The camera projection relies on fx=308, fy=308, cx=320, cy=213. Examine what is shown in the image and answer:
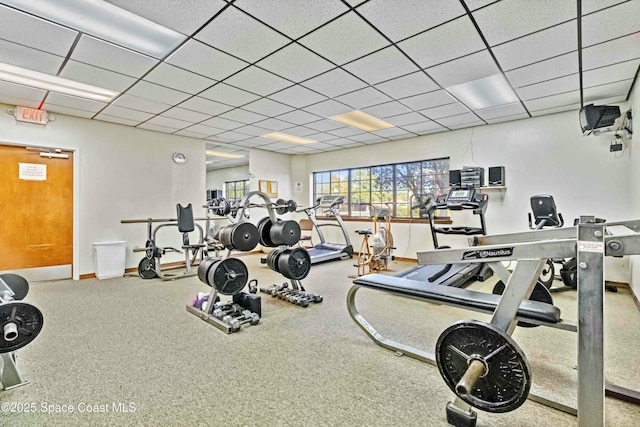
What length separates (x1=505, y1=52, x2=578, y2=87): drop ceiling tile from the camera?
3000 millimetres

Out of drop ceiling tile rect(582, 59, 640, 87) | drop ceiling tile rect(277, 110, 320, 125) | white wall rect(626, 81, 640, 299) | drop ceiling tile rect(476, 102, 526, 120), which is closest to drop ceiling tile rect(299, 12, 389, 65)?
drop ceiling tile rect(277, 110, 320, 125)

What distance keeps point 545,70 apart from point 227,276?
3.95 meters

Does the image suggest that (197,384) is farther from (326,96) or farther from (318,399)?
(326,96)

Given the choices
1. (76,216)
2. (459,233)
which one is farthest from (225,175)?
(459,233)

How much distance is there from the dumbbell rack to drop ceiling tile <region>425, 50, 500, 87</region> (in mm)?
2854

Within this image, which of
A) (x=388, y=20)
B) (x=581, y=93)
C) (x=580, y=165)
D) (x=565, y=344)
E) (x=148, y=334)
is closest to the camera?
(x=388, y=20)

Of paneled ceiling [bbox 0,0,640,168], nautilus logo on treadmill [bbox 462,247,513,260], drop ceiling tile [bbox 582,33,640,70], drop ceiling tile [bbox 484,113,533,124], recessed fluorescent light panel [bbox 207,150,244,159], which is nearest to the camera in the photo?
nautilus logo on treadmill [bbox 462,247,513,260]

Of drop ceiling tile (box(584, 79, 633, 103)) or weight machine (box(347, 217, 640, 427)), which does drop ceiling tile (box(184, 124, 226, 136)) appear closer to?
weight machine (box(347, 217, 640, 427))

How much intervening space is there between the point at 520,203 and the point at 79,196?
7.19 metres

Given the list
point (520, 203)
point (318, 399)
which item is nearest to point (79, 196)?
point (318, 399)

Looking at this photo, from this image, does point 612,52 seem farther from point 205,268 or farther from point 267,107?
point 205,268

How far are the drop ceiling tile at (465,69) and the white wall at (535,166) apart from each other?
87.2 inches

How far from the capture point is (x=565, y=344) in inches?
101

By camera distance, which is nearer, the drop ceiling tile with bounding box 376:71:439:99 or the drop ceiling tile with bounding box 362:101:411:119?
the drop ceiling tile with bounding box 376:71:439:99
